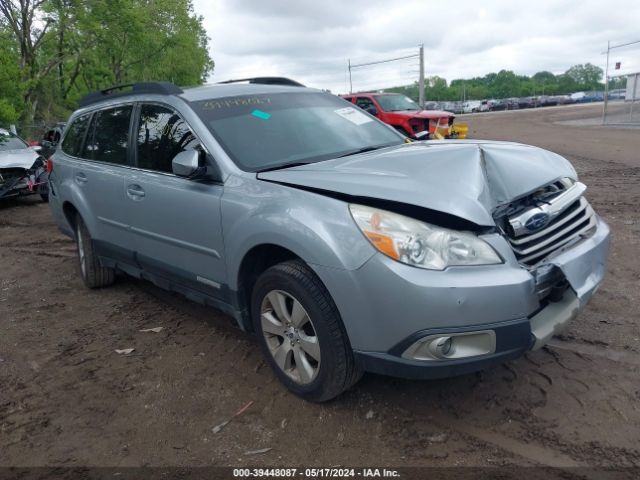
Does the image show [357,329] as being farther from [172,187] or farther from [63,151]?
[63,151]

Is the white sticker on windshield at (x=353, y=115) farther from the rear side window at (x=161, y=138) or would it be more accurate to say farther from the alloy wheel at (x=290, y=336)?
the alloy wheel at (x=290, y=336)

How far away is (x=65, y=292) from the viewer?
5.46 m

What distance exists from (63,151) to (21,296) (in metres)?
1.49

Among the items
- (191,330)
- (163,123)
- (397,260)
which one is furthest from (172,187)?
(397,260)

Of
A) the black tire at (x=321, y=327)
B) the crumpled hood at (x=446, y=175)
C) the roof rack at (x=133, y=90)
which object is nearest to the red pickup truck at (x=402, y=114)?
the roof rack at (x=133, y=90)

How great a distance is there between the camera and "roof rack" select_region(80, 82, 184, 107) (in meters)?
4.00

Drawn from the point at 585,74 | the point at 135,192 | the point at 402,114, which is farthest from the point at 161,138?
the point at 585,74

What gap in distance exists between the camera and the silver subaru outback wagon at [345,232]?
2.51 meters

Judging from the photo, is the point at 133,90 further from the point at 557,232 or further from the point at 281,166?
the point at 557,232

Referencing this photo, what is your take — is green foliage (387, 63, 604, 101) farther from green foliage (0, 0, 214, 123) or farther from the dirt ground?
the dirt ground

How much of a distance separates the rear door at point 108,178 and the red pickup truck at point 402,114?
10248 millimetres

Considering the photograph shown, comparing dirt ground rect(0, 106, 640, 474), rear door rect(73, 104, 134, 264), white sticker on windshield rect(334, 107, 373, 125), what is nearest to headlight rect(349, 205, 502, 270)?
dirt ground rect(0, 106, 640, 474)

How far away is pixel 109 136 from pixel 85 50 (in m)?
26.5

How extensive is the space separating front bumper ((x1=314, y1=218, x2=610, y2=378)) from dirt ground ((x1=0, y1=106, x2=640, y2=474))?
43 cm
